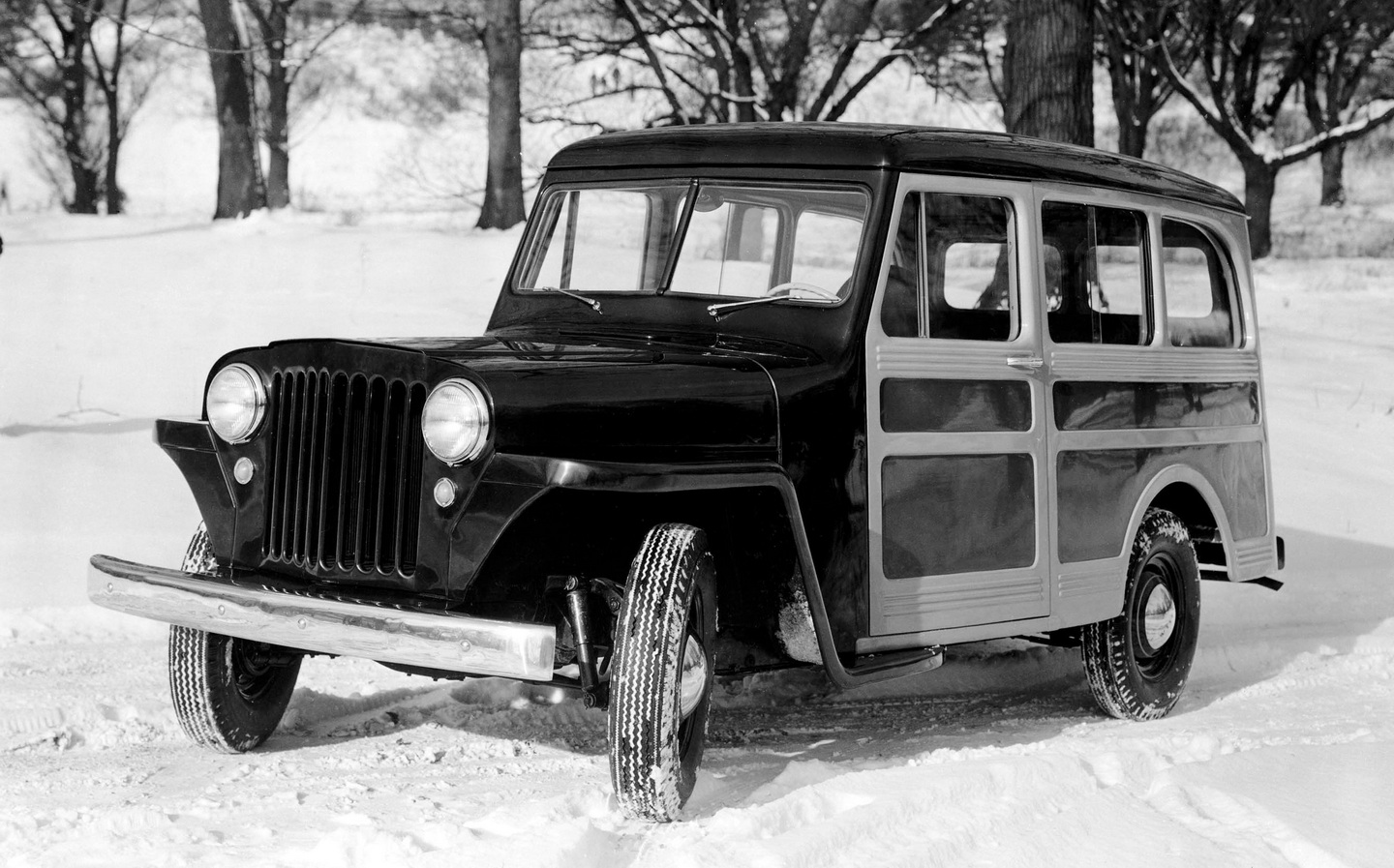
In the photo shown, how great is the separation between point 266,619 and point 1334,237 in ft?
93.8

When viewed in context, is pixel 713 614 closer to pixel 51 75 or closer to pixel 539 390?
pixel 539 390

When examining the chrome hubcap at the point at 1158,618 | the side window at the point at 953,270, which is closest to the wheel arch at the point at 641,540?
the side window at the point at 953,270

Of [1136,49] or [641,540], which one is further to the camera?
[1136,49]

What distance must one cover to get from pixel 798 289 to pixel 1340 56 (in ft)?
91.6

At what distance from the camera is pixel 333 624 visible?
3.66 meters

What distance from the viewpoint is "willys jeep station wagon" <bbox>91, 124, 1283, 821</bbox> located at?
377 cm

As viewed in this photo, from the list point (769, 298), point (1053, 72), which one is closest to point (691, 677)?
point (769, 298)

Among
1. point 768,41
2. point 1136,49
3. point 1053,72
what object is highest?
point 1136,49

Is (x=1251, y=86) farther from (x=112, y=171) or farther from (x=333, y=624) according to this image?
(x=333, y=624)

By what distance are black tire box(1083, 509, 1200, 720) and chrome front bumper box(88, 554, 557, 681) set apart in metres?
2.70

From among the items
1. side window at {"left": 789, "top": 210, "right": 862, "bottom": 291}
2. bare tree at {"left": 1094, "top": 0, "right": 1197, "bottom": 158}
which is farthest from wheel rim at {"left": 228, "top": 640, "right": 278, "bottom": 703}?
bare tree at {"left": 1094, "top": 0, "right": 1197, "bottom": 158}

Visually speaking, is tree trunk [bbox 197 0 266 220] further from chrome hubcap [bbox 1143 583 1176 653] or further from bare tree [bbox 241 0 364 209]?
chrome hubcap [bbox 1143 583 1176 653]

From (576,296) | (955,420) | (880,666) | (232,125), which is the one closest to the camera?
(880,666)

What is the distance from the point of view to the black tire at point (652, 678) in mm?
3693
